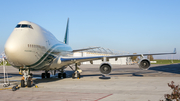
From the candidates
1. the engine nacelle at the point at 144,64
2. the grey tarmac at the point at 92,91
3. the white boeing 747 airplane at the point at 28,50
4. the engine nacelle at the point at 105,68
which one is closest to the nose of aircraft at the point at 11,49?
the white boeing 747 airplane at the point at 28,50

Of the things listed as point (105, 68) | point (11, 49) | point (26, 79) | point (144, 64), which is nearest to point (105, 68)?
point (105, 68)

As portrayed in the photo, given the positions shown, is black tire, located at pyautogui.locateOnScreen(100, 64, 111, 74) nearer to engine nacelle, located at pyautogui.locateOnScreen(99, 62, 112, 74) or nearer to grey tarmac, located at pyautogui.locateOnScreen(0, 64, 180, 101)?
engine nacelle, located at pyautogui.locateOnScreen(99, 62, 112, 74)

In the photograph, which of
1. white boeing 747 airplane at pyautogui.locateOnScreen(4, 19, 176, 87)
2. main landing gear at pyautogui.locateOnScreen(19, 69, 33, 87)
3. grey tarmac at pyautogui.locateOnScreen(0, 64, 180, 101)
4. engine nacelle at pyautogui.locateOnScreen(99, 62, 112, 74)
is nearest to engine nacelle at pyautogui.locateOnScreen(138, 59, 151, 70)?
grey tarmac at pyautogui.locateOnScreen(0, 64, 180, 101)

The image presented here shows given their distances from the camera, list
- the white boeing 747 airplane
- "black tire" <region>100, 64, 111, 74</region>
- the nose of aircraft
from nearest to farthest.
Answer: the nose of aircraft < the white boeing 747 airplane < "black tire" <region>100, 64, 111, 74</region>

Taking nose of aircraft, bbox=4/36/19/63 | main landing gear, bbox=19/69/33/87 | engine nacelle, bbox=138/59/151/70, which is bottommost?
main landing gear, bbox=19/69/33/87

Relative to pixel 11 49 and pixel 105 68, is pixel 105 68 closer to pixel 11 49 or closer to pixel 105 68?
pixel 105 68

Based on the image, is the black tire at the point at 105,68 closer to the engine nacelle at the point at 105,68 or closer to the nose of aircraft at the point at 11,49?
the engine nacelle at the point at 105,68

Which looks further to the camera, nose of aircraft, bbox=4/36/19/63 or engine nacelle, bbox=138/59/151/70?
engine nacelle, bbox=138/59/151/70

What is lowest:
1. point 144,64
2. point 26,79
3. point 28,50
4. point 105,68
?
point 26,79

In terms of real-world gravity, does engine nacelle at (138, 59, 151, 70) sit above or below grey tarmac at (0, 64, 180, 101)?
above

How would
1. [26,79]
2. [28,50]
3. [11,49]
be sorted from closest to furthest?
[11,49]
[28,50]
[26,79]

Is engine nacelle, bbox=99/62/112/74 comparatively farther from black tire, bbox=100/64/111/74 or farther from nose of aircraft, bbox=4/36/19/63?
nose of aircraft, bbox=4/36/19/63

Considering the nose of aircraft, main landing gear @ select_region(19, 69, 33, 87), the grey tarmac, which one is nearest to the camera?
the grey tarmac

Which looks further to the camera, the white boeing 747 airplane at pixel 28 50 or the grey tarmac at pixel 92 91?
the white boeing 747 airplane at pixel 28 50
